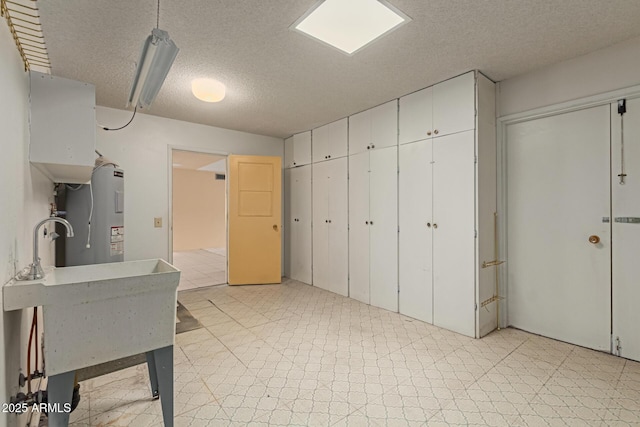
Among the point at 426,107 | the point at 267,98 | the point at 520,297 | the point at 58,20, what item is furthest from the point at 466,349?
the point at 58,20

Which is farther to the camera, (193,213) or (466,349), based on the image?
(193,213)

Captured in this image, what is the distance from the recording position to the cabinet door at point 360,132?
11.9ft

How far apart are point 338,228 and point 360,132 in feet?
4.36

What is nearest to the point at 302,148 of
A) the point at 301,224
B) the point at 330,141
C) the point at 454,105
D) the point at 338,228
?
the point at 330,141

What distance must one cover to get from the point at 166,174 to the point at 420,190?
3329 mm

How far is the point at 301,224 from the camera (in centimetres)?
485

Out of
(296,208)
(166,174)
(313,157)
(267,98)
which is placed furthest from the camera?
(296,208)

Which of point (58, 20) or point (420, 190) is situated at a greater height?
point (58, 20)

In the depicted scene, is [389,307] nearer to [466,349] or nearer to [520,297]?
[466,349]

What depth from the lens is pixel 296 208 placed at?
4.95 m

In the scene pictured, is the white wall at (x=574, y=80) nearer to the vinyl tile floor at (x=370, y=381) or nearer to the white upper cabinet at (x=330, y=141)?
the white upper cabinet at (x=330, y=141)

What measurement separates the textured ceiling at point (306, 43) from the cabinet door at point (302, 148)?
1340 mm

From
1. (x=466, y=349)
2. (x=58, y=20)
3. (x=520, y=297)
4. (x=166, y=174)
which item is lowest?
(x=466, y=349)

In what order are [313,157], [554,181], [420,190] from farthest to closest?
[313,157] < [420,190] < [554,181]
